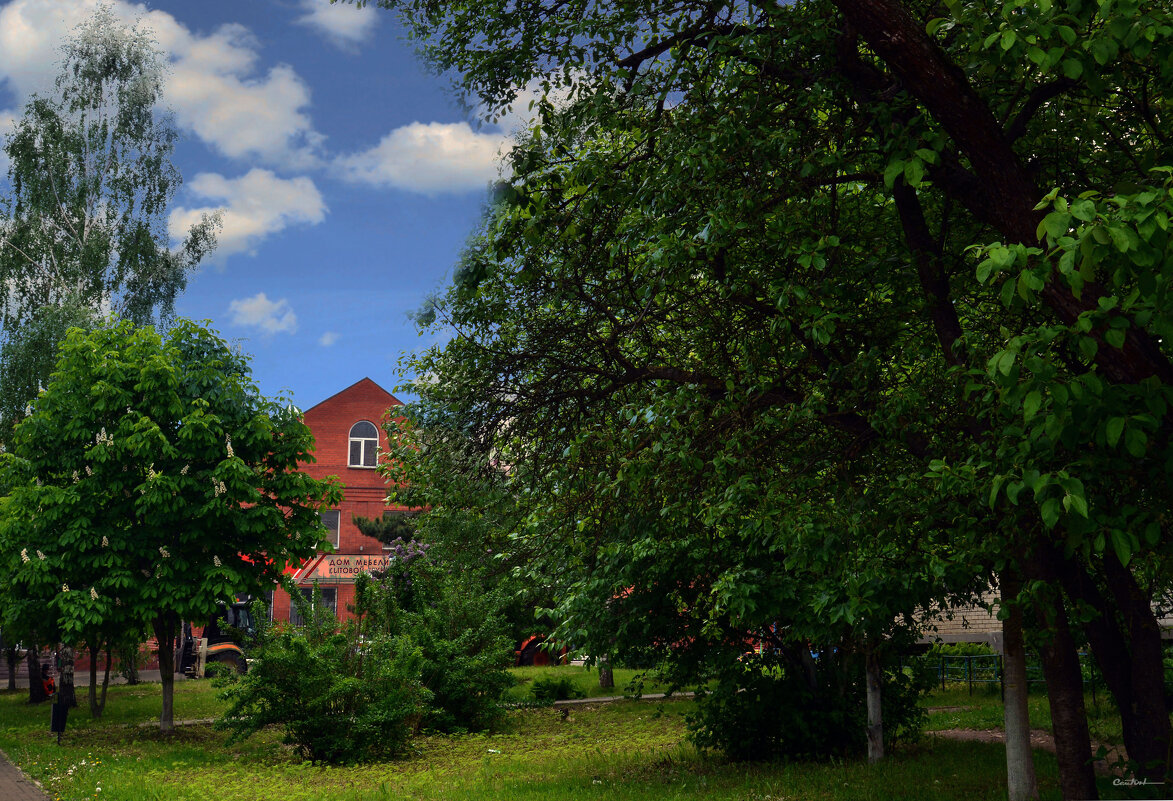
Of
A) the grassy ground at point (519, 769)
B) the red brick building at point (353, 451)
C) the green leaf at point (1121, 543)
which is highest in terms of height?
the red brick building at point (353, 451)

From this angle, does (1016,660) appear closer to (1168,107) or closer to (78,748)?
(1168,107)

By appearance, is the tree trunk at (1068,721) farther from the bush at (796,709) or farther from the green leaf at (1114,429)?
the bush at (796,709)

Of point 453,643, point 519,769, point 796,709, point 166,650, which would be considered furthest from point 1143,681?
point 166,650

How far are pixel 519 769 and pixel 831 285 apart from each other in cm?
900

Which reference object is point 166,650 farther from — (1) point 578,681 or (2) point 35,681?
(1) point 578,681

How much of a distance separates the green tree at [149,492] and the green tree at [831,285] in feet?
31.4

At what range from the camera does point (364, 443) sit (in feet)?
157

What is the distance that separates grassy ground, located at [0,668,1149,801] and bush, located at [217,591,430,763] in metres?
0.46

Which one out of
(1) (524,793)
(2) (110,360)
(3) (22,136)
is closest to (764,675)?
(1) (524,793)

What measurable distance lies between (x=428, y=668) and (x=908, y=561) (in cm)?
1225

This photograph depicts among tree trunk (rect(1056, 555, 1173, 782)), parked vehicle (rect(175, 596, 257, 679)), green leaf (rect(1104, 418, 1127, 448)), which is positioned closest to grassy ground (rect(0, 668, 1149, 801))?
tree trunk (rect(1056, 555, 1173, 782))

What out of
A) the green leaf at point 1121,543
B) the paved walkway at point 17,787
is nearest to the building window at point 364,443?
the paved walkway at point 17,787

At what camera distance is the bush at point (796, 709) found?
12.5 m

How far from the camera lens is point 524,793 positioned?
10961 mm
